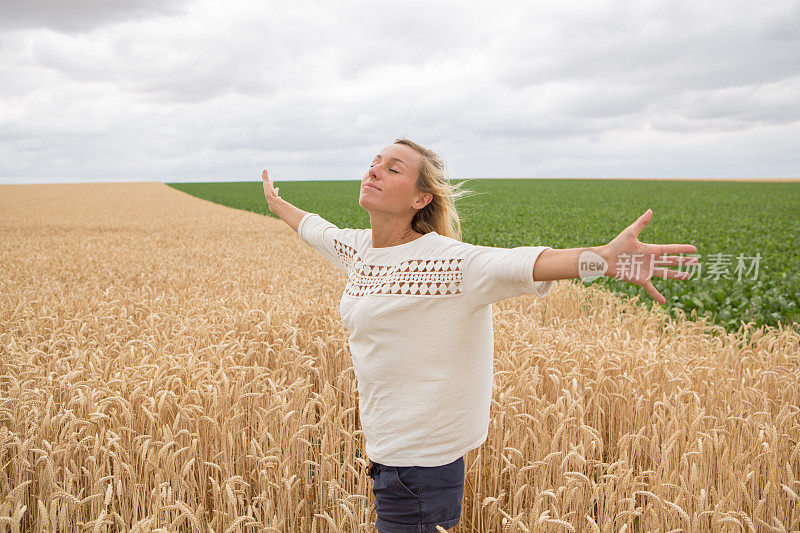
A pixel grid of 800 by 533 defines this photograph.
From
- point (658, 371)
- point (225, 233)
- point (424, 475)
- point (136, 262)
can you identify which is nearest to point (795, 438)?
point (658, 371)

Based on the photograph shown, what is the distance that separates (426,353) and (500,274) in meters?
0.49

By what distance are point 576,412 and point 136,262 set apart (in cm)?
1014

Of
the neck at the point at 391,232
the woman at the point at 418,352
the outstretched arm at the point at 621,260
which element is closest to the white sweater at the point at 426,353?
the woman at the point at 418,352

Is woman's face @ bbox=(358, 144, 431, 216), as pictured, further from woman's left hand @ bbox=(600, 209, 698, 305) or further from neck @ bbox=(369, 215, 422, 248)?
woman's left hand @ bbox=(600, 209, 698, 305)

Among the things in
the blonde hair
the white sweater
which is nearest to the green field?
the blonde hair

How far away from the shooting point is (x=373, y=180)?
2189 millimetres

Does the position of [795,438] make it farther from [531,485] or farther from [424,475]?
[424,475]

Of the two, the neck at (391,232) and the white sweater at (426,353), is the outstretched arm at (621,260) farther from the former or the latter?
the neck at (391,232)

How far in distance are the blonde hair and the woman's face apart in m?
0.04

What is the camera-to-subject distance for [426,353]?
2.03m

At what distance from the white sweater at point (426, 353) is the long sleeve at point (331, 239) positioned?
0.61 meters

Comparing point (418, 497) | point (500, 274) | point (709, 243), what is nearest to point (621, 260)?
point (500, 274)

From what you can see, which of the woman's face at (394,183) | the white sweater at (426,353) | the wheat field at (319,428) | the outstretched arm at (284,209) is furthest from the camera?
the outstretched arm at (284,209)

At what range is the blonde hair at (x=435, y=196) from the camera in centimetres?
223
